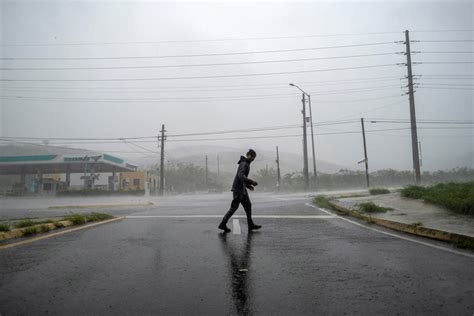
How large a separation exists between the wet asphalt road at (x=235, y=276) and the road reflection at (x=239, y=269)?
0.04 feet

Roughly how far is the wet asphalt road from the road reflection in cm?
1

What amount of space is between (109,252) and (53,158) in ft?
140

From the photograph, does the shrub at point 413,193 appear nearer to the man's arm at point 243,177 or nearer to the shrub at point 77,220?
the man's arm at point 243,177

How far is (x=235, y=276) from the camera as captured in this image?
3.63 metres

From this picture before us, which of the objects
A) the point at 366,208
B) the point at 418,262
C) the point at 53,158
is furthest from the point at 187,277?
the point at 53,158

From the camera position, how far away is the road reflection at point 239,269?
113 inches

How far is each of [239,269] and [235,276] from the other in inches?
11.0

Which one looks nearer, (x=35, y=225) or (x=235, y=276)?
(x=235, y=276)

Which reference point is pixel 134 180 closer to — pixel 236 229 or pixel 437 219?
pixel 236 229

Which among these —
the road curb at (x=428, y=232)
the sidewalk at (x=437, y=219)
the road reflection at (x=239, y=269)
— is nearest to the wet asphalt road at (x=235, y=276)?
the road reflection at (x=239, y=269)

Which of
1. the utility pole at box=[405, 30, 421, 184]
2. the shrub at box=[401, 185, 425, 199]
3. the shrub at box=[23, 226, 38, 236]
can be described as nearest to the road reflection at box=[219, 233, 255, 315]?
the shrub at box=[23, 226, 38, 236]

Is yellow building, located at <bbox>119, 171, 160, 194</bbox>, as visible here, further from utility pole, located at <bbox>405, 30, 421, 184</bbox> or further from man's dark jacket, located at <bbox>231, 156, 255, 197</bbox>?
man's dark jacket, located at <bbox>231, 156, 255, 197</bbox>

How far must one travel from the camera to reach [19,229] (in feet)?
20.9

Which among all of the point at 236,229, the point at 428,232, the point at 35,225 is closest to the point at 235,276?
the point at 236,229
